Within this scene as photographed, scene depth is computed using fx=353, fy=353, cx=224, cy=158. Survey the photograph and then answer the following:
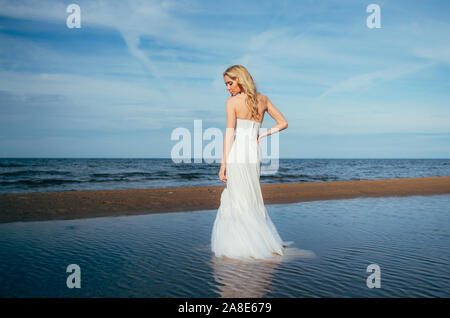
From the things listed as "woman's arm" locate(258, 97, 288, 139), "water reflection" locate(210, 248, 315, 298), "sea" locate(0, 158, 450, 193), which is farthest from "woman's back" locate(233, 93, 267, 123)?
"sea" locate(0, 158, 450, 193)

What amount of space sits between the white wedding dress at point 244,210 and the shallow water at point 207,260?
29 centimetres

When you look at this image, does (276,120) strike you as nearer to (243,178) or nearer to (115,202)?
(243,178)

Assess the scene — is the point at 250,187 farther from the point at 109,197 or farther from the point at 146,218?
the point at 109,197

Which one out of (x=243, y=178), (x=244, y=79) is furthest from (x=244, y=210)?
(x=244, y=79)

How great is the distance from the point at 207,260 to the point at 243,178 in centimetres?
128

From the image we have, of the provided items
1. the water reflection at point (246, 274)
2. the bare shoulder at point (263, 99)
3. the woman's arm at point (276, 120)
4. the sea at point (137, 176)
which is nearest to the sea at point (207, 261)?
the water reflection at point (246, 274)

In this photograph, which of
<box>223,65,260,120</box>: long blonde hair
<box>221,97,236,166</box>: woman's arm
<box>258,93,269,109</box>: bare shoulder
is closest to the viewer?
<box>223,65,260,120</box>: long blonde hair

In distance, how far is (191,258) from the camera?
4992mm

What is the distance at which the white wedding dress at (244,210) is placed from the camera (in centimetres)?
502

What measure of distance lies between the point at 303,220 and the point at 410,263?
3522 mm

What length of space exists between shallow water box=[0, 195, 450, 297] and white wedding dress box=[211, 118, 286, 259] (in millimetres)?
291

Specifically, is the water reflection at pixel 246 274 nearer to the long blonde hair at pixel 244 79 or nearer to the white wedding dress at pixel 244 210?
the white wedding dress at pixel 244 210

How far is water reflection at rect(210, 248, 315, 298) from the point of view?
12.2ft

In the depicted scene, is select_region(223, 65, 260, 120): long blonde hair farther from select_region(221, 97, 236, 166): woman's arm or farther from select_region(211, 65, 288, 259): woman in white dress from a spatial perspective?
select_region(221, 97, 236, 166): woman's arm
